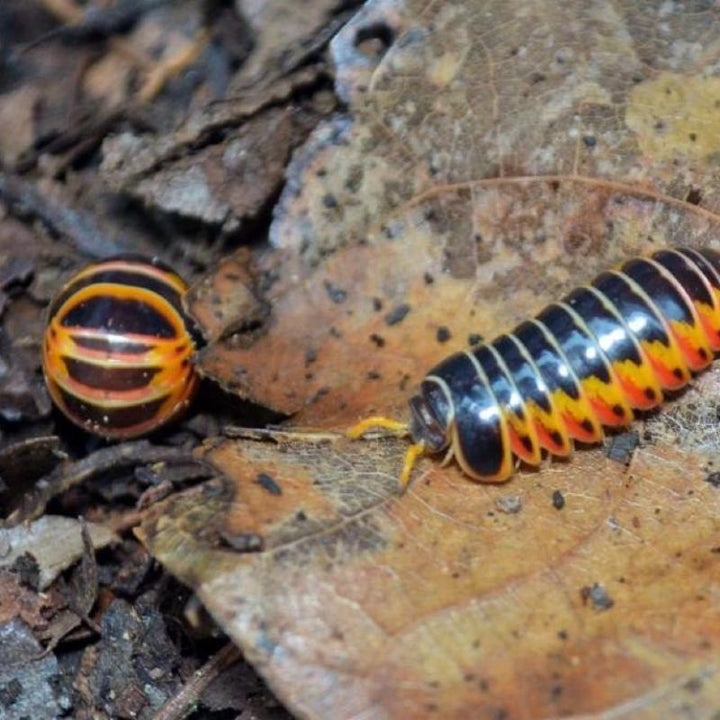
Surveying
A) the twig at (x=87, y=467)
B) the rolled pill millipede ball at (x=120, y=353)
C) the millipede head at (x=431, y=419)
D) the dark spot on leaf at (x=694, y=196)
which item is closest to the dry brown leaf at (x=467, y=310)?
the dark spot on leaf at (x=694, y=196)

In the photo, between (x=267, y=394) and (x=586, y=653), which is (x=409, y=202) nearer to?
(x=267, y=394)

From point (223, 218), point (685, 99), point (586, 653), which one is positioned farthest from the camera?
point (223, 218)

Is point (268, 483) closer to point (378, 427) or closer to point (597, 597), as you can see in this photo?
point (378, 427)

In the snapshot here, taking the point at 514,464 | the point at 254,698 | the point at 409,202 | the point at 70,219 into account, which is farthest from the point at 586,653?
the point at 70,219

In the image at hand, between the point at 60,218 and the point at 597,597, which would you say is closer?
the point at 597,597

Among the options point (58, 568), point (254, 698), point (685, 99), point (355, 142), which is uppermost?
point (355, 142)

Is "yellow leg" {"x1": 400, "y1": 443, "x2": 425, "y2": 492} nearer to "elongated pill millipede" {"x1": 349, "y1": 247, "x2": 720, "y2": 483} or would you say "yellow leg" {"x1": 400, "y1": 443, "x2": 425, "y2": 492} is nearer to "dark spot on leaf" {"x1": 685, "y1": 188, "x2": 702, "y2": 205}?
"elongated pill millipede" {"x1": 349, "y1": 247, "x2": 720, "y2": 483}

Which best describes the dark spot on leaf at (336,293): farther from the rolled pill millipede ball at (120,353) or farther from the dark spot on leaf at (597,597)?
the dark spot on leaf at (597,597)

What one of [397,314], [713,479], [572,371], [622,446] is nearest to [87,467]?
[397,314]
